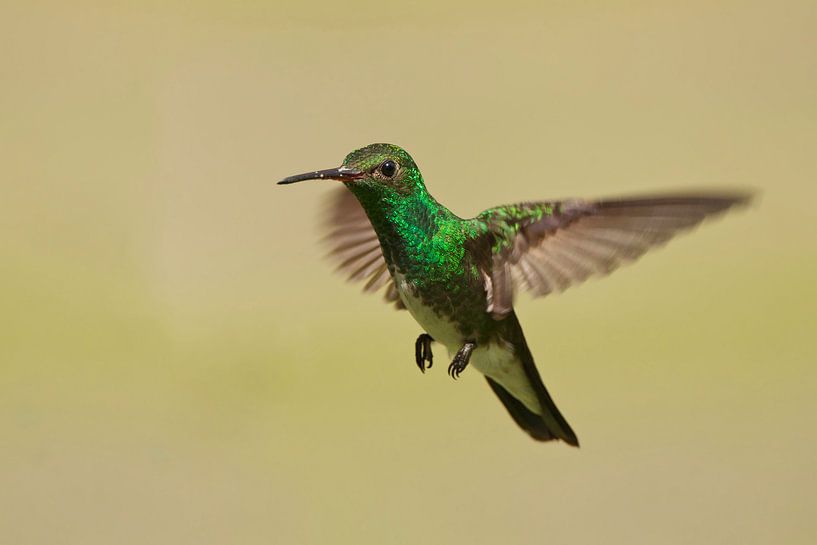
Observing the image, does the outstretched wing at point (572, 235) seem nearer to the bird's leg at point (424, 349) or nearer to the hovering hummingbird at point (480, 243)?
the hovering hummingbird at point (480, 243)

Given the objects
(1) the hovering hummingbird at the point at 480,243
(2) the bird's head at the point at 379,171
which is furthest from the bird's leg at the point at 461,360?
(2) the bird's head at the point at 379,171

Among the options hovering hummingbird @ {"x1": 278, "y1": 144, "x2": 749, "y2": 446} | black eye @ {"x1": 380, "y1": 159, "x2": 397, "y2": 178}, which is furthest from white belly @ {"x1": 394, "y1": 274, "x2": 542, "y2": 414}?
black eye @ {"x1": 380, "y1": 159, "x2": 397, "y2": 178}

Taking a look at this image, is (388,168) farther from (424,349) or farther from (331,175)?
(424,349)

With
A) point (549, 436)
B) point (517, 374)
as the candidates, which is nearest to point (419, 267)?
point (517, 374)

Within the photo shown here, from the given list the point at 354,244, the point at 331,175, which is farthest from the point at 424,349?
the point at 331,175

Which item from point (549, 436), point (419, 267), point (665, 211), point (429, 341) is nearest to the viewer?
point (665, 211)

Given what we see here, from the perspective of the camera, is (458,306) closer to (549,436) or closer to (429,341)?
(429,341)
